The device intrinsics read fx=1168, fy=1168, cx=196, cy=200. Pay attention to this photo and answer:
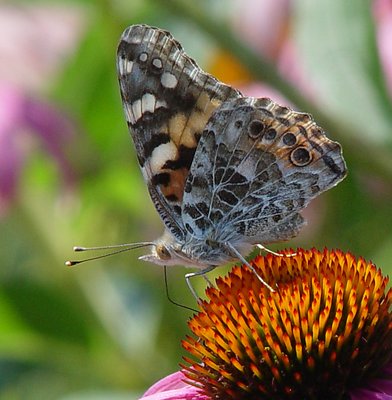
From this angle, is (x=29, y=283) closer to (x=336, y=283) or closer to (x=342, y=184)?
(x=342, y=184)

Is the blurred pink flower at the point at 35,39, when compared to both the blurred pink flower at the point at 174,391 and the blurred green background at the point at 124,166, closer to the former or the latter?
the blurred green background at the point at 124,166

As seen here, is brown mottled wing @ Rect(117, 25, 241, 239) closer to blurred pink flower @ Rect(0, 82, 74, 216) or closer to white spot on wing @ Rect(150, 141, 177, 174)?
white spot on wing @ Rect(150, 141, 177, 174)

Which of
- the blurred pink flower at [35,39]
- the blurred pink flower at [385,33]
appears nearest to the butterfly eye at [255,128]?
the blurred pink flower at [385,33]

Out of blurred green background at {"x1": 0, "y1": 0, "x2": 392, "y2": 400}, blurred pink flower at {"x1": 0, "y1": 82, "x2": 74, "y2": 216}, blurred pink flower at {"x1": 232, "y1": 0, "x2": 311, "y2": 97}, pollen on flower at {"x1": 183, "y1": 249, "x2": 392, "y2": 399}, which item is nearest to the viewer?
pollen on flower at {"x1": 183, "y1": 249, "x2": 392, "y2": 399}

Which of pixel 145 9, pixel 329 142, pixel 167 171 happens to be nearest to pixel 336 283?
pixel 329 142

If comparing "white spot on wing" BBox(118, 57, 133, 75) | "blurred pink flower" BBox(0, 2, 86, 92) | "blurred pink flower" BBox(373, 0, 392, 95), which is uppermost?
"blurred pink flower" BBox(373, 0, 392, 95)

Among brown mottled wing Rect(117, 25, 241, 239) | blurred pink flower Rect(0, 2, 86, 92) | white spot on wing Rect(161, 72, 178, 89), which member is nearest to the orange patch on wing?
brown mottled wing Rect(117, 25, 241, 239)

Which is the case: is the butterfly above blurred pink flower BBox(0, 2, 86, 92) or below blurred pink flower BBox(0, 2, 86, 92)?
above
